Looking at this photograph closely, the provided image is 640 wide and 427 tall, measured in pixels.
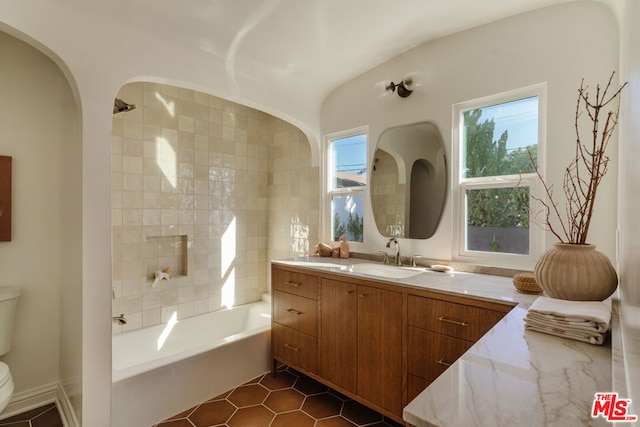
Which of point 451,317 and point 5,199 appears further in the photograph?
point 5,199

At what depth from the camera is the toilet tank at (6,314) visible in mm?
1966

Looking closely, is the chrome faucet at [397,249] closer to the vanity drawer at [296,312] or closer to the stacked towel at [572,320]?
the vanity drawer at [296,312]

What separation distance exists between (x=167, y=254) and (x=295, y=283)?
55.3 inches

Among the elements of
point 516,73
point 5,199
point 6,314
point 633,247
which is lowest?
point 6,314

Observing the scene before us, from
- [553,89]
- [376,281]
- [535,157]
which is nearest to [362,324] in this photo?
[376,281]

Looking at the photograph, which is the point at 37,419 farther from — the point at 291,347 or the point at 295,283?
the point at 295,283

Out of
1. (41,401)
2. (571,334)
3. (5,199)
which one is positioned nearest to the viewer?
(571,334)

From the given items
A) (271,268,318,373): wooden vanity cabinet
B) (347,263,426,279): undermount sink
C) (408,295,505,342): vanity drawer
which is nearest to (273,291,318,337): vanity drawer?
(271,268,318,373): wooden vanity cabinet

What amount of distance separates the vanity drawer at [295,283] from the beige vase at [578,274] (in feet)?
4.51

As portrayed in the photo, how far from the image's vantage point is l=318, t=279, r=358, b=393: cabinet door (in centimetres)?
202

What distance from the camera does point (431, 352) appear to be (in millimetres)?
1659

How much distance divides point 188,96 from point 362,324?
260 centimetres

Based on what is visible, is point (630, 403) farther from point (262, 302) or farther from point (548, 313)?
point (262, 302)

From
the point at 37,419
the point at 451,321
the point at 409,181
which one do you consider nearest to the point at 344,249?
the point at 409,181
